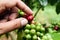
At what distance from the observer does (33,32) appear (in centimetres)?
147

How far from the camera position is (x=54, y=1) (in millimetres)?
1760

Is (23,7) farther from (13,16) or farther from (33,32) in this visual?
(33,32)

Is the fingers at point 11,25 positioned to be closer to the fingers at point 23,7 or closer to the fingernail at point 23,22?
the fingernail at point 23,22

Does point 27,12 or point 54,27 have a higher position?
point 27,12

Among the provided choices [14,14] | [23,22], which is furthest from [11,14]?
[23,22]

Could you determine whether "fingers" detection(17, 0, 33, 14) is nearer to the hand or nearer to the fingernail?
the hand

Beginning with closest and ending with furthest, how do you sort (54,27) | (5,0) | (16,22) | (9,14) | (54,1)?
(16,22)
(5,0)
(9,14)
(54,1)
(54,27)

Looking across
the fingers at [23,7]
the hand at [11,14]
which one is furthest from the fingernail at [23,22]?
the fingers at [23,7]

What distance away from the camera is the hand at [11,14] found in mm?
1410

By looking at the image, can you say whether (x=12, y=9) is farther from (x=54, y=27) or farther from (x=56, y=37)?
(x=54, y=27)

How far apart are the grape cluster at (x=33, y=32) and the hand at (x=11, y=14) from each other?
5 cm

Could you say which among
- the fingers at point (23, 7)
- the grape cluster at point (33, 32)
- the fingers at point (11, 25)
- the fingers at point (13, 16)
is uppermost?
the fingers at point (23, 7)

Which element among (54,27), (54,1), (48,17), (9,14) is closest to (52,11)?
(48,17)

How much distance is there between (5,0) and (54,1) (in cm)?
42
